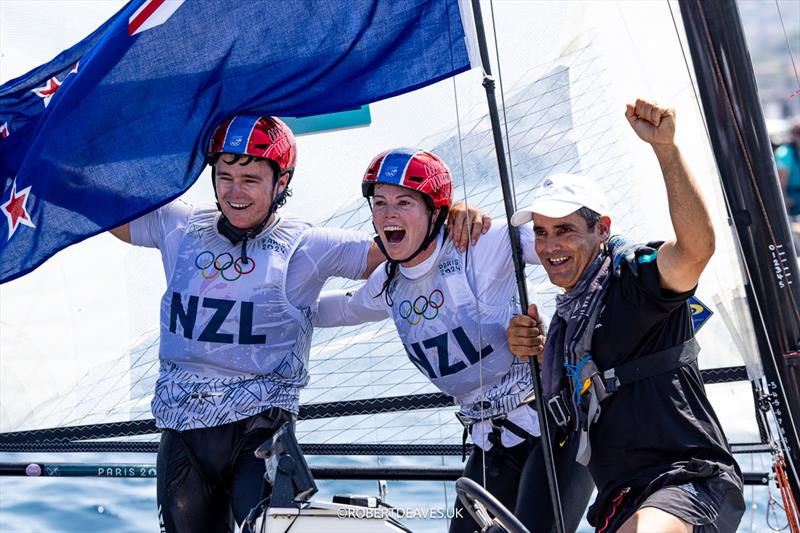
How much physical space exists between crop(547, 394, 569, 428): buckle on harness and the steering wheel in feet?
1.81

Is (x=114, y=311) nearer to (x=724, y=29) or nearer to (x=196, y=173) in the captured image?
(x=196, y=173)

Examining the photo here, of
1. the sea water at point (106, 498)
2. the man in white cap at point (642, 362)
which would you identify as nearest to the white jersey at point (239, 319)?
the man in white cap at point (642, 362)

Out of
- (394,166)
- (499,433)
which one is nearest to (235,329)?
(394,166)

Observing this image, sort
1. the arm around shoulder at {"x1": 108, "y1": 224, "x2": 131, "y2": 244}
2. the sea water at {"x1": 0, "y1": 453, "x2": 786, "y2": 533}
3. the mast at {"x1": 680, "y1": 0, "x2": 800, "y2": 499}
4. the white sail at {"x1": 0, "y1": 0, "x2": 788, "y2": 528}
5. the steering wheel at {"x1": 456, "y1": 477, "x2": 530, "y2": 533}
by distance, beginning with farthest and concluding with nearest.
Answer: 1. the sea water at {"x1": 0, "y1": 453, "x2": 786, "y2": 533}
2. the white sail at {"x1": 0, "y1": 0, "x2": 788, "y2": 528}
3. the arm around shoulder at {"x1": 108, "y1": 224, "x2": 131, "y2": 244}
4. the mast at {"x1": 680, "y1": 0, "x2": 800, "y2": 499}
5. the steering wheel at {"x1": 456, "y1": 477, "x2": 530, "y2": 533}

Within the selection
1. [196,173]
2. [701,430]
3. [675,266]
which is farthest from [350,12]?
[701,430]

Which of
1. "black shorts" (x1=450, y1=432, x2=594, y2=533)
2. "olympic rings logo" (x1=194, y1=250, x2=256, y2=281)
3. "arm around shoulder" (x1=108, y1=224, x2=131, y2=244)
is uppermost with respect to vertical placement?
"arm around shoulder" (x1=108, y1=224, x2=131, y2=244)

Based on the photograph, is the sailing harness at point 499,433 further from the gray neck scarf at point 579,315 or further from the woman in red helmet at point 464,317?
the gray neck scarf at point 579,315

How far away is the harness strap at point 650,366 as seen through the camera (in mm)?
3184

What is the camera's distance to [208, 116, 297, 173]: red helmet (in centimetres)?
419

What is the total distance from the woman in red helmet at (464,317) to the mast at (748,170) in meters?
0.85

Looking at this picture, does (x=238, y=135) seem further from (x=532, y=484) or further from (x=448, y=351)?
(x=532, y=484)

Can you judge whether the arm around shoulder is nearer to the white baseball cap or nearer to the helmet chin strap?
the helmet chin strap

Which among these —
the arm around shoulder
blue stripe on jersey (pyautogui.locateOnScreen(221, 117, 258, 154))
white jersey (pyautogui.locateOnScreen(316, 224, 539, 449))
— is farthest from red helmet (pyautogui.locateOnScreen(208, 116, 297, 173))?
white jersey (pyautogui.locateOnScreen(316, 224, 539, 449))

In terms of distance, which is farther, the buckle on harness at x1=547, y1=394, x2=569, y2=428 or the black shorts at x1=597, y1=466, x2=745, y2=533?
the buckle on harness at x1=547, y1=394, x2=569, y2=428
